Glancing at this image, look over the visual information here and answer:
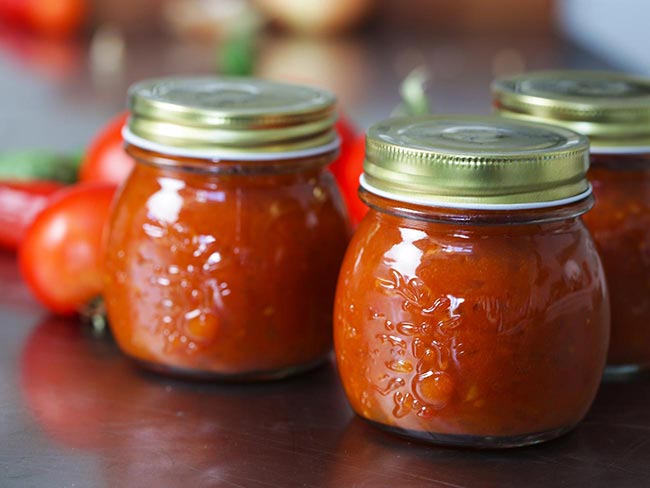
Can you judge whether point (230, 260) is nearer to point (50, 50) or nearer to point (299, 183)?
point (299, 183)

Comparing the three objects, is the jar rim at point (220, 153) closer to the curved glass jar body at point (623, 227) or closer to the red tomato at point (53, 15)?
the curved glass jar body at point (623, 227)

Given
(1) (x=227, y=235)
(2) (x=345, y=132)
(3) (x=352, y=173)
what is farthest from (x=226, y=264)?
(2) (x=345, y=132)

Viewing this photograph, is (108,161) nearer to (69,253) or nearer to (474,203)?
(69,253)

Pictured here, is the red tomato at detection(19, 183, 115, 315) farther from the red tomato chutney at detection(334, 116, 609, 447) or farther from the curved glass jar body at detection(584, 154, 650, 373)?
the curved glass jar body at detection(584, 154, 650, 373)

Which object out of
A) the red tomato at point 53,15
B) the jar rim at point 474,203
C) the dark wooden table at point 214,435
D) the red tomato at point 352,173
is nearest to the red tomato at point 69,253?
the dark wooden table at point 214,435

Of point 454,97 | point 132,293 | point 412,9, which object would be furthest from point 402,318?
point 412,9

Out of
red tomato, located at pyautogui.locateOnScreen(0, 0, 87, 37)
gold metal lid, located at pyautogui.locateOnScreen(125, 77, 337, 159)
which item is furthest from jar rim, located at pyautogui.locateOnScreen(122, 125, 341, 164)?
red tomato, located at pyautogui.locateOnScreen(0, 0, 87, 37)

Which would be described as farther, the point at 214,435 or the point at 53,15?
the point at 53,15
